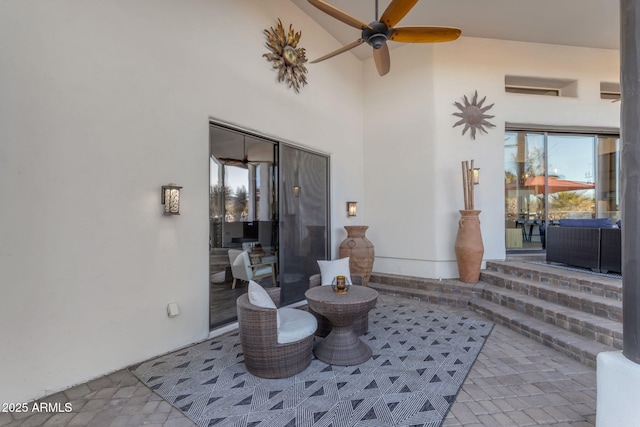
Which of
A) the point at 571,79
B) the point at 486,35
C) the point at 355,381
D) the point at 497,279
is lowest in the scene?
the point at 355,381

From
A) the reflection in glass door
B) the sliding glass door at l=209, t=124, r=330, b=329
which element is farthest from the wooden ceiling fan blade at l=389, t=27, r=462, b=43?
the reflection in glass door

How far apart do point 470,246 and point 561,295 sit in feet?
4.49

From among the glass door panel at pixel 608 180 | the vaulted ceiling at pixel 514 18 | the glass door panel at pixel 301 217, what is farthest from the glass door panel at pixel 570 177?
the glass door panel at pixel 301 217

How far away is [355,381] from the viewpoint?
2.53m

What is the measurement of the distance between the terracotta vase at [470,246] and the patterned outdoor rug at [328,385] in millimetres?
1675

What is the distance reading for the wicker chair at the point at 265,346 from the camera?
2.54 metres

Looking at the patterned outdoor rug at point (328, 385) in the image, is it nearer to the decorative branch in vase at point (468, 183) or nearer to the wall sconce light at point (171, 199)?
the wall sconce light at point (171, 199)

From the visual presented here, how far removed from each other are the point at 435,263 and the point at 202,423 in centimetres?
439

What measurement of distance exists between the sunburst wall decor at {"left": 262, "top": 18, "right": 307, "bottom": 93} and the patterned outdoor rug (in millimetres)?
3658

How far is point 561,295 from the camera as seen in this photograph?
374 centimetres

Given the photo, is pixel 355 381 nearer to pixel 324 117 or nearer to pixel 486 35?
pixel 324 117

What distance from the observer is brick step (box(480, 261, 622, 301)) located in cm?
352

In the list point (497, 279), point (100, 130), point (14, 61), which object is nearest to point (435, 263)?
point (497, 279)

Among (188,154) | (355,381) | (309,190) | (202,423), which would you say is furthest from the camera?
(309,190)
